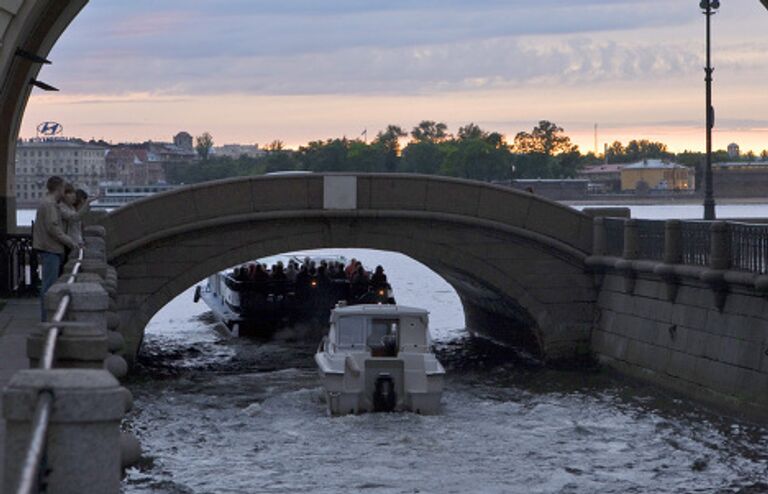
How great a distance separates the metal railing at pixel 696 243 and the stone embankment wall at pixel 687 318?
3 centimetres

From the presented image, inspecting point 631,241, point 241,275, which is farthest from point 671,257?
point 241,275

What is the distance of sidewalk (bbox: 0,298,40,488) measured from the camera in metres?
13.8

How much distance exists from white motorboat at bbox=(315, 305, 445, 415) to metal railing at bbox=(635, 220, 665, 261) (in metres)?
4.97

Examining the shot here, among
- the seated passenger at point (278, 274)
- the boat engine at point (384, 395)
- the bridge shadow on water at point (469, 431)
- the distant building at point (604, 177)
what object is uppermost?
the distant building at point (604, 177)

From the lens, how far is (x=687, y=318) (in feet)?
91.8

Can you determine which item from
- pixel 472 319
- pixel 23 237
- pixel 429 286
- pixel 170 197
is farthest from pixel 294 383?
pixel 429 286

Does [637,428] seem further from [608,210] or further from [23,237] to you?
[23,237]

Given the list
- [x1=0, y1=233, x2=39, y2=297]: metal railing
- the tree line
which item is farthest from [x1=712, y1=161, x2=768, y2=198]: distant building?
[x1=0, y1=233, x2=39, y2=297]: metal railing

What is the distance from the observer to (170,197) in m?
31.0

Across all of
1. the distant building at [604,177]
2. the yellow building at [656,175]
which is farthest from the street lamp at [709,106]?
the yellow building at [656,175]

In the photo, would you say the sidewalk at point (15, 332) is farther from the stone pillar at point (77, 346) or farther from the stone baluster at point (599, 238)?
the stone baluster at point (599, 238)

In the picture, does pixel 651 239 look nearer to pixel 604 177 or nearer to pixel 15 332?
pixel 15 332

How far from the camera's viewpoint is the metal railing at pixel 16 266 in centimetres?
2502

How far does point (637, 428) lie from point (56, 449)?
68.4 feet
